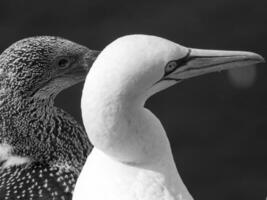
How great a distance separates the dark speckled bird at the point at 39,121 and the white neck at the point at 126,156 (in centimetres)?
152

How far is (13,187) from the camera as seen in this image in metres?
6.81

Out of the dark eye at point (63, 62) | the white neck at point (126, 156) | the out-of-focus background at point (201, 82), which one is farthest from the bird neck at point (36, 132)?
the out-of-focus background at point (201, 82)

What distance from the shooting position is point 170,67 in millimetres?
5238

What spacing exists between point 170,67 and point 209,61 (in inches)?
10.2

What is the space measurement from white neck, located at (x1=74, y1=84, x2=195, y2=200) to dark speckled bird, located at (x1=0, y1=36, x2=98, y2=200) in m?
1.52

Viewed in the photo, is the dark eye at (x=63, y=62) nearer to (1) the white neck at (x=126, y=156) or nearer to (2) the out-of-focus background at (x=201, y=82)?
(1) the white neck at (x=126, y=156)

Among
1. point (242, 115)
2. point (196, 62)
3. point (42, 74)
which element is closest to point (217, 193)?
point (242, 115)

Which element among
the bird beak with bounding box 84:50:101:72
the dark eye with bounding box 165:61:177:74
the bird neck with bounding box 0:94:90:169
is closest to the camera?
the dark eye with bounding box 165:61:177:74

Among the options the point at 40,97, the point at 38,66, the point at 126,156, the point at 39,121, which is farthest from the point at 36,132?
the point at 126,156

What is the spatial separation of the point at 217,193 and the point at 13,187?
340cm

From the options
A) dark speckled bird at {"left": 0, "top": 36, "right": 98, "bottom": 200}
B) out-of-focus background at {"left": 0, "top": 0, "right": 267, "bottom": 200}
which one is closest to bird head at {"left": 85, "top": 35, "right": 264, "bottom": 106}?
dark speckled bird at {"left": 0, "top": 36, "right": 98, "bottom": 200}

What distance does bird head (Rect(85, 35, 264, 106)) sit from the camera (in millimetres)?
4980

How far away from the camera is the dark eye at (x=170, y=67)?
5.21 m

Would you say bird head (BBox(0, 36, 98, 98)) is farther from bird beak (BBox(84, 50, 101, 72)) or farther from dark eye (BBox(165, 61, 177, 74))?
dark eye (BBox(165, 61, 177, 74))
